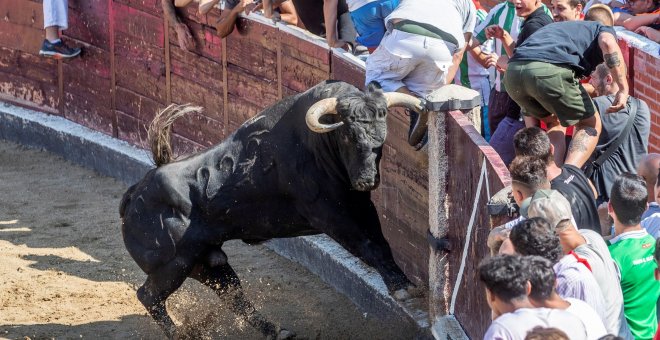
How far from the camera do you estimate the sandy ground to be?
312 inches

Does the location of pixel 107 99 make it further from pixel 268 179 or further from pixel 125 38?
pixel 268 179

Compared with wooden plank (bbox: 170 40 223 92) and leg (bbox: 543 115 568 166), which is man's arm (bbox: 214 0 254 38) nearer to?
wooden plank (bbox: 170 40 223 92)

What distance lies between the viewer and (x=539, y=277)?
13.9ft

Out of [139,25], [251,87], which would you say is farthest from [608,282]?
[139,25]

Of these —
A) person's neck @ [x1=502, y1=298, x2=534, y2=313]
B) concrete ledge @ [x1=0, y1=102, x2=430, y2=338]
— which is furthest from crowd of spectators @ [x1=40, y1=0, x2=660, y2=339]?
concrete ledge @ [x1=0, y1=102, x2=430, y2=338]

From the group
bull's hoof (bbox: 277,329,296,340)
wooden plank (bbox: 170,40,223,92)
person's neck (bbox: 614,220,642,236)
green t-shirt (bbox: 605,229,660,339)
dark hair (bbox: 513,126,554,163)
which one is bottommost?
bull's hoof (bbox: 277,329,296,340)

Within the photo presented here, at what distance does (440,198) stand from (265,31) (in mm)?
3090

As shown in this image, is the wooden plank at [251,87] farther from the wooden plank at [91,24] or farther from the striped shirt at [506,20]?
the wooden plank at [91,24]

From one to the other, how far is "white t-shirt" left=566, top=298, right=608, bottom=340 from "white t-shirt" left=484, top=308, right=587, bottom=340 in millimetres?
54

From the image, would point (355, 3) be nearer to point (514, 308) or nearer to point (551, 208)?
point (551, 208)

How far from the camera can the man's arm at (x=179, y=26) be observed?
1052 cm

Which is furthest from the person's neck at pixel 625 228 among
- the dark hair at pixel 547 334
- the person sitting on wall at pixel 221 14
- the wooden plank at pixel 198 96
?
the wooden plank at pixel 198 96

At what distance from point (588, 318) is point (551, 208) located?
60 cm

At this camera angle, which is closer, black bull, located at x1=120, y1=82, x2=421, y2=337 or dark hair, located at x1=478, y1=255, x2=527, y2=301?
dark hair, located at x1=478, y1=255, x2=527, y2=301
